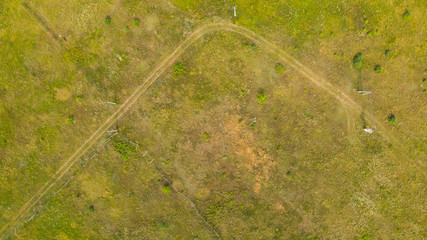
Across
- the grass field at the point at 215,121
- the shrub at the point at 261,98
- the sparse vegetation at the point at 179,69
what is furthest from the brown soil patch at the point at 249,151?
the sparse vegetation at the point at 179,69

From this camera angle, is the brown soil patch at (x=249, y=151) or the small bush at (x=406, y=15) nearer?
the small bush at (x=406, y=15)

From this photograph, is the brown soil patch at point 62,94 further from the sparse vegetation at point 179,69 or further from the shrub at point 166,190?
the shrub at point 166,190

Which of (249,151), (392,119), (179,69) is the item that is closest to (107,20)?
(179,69)

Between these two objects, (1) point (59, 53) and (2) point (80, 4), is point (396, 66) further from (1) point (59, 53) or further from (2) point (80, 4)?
(1) point (59, 53)

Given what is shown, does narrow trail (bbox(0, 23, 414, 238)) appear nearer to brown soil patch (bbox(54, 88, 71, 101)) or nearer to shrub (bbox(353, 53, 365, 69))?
→ shrub (bbox(353, 53, 365, 69))

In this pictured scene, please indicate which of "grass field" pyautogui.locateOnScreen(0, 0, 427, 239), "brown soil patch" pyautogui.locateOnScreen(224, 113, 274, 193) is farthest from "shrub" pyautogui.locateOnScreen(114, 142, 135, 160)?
"brown soil patch" pyautogui.locateOnScreen(224, 113, 274, 193)

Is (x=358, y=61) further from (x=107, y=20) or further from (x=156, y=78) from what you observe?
(x=107, y=20)

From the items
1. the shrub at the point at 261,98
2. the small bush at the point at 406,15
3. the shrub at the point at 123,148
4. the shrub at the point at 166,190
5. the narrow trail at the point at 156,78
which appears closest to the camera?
the small bush at the point at 406,15
